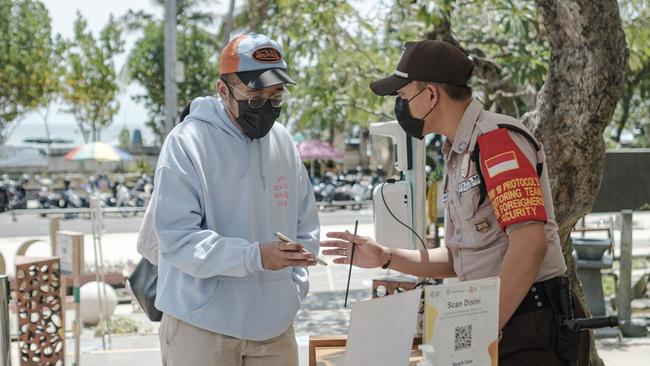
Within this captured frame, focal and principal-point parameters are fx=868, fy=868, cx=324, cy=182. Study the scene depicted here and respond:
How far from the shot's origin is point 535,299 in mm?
2609

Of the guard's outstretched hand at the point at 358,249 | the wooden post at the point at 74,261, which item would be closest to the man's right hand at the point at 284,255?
the guard's outstretched hand at the point at 358,249

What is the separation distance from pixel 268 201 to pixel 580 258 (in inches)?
242

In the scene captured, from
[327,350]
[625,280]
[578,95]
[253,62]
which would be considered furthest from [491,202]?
[625,280]

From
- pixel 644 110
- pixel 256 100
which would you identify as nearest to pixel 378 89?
pixel 256 100

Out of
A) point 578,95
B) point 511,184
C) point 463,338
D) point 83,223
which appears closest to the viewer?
point 463,338

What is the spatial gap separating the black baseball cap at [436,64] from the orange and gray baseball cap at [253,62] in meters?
0.49

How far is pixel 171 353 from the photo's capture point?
288 cm

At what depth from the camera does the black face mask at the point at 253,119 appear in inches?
117

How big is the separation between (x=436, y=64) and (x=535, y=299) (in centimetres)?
77

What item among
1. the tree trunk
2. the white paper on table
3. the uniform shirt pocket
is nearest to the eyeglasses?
the uniform shirt pocket

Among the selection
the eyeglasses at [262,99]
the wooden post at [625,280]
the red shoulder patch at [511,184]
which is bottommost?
the wooden post at [625,280]

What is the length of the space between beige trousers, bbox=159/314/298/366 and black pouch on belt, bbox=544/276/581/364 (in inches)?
37.0

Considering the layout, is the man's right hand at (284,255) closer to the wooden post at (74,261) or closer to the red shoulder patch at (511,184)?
the red shoulder patch at (511,184)

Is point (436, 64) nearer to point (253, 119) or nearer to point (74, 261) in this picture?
point (253, 119)
